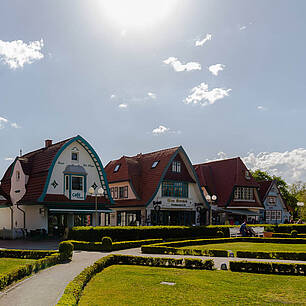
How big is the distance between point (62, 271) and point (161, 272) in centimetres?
401

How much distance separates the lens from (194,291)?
12.4 meters

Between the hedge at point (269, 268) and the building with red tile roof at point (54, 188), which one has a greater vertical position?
the building with red tile roof at point (54, 188)

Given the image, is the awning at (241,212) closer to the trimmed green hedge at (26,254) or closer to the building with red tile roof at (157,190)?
the building with red tile roof at (157,190)

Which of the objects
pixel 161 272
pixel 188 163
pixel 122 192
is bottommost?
pixel 161 272

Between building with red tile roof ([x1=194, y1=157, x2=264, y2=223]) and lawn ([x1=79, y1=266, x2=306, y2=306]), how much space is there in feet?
105

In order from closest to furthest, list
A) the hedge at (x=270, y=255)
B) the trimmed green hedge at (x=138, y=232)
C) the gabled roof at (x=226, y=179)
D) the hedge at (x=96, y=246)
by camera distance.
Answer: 1. the hedge at (x=270, y=255)
2. the hedge at (x=96, y=246)
3. the trimmed green hedge at (x=138, y=232)
4. the gabled roof at (x=226, y=179)

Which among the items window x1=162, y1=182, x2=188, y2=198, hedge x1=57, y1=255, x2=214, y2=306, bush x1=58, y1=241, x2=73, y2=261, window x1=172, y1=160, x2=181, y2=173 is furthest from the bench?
bush x1=58, y1=241, x2=73, y2=261

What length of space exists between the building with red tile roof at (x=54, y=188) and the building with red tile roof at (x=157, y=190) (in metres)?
5.71

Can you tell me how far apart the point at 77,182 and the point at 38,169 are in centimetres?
354

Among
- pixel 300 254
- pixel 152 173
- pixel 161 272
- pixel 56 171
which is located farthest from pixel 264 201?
pixel 161 272

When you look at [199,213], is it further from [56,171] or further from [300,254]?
[300,254]

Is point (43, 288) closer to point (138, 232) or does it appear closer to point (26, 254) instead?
point (26, 254)

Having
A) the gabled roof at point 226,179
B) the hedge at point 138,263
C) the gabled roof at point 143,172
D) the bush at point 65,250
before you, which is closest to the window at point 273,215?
the gabled roof at point 226,179

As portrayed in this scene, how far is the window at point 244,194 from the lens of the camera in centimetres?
4991
